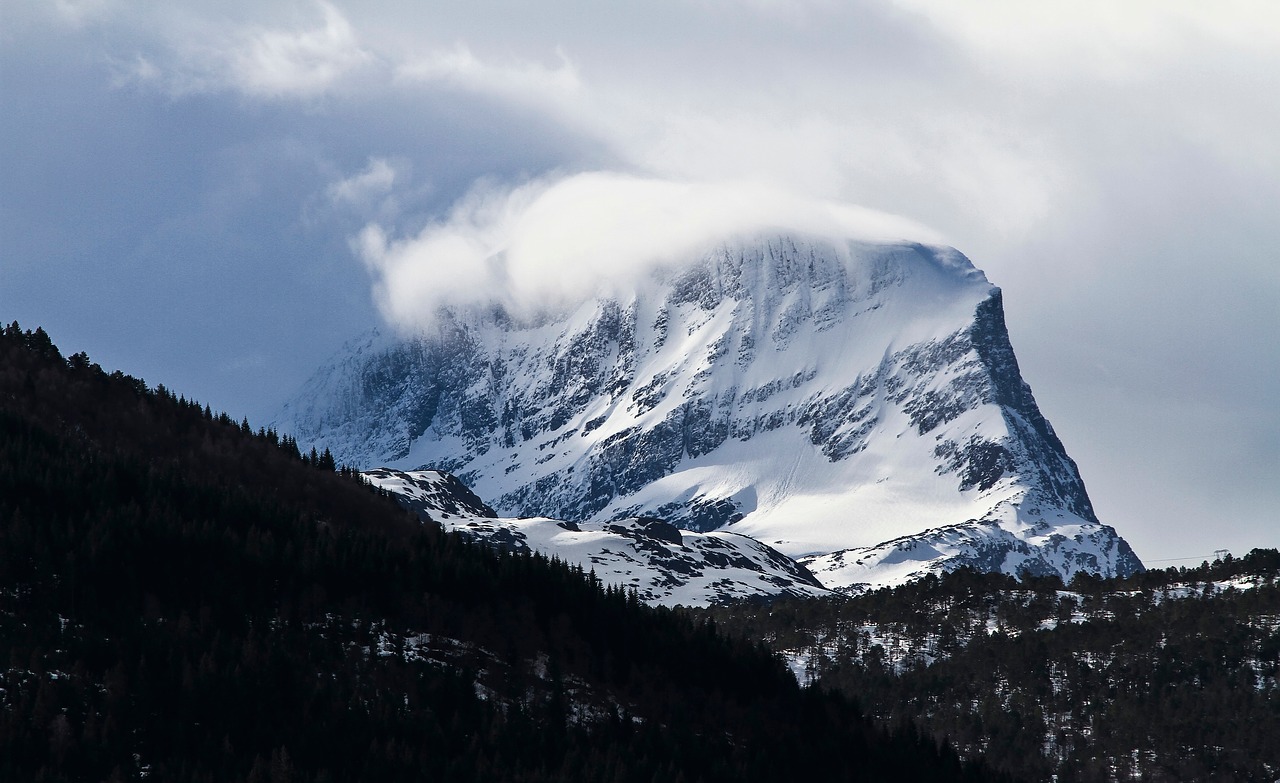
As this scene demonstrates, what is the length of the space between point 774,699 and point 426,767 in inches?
2141

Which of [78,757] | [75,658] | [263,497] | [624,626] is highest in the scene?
[263,497]

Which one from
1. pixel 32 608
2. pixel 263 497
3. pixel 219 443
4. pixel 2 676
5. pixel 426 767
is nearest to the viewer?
pixel 2 676

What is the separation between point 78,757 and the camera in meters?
111

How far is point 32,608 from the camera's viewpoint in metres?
134

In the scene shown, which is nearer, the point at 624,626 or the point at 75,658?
the point at 75,658

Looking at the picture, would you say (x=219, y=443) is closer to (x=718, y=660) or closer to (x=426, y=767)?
(x=718, y=660)

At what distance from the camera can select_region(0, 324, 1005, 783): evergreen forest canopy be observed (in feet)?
404

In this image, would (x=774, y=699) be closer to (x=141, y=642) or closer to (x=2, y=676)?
(x=141, y=642)

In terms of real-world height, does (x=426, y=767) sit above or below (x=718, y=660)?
below

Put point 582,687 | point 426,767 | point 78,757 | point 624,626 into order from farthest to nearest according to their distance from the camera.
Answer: point 624,626 → point 582,687 → point 426,767 → point 78,757

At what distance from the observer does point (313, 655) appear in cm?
14225

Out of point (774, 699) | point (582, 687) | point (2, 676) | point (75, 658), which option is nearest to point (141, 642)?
point (75, 658)

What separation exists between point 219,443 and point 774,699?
72.7 metres

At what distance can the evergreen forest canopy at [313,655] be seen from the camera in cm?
12312
